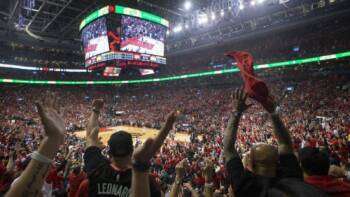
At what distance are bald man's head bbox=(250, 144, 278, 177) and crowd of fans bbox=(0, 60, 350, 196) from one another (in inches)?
107

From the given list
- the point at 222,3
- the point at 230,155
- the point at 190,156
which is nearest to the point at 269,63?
the point at 222,3

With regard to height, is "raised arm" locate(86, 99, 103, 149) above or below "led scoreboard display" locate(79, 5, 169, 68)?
below

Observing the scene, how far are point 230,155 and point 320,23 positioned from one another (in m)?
31.7

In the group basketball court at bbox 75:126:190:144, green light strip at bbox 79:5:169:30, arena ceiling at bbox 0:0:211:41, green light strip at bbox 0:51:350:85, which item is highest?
arena ceiling at bbox 0:0:211:41

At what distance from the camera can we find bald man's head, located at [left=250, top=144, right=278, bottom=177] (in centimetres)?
172

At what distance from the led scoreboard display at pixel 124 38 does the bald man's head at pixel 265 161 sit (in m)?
14.8

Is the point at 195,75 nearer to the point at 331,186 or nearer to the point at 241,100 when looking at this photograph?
the point at 241,100

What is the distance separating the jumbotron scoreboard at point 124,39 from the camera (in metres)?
15.8

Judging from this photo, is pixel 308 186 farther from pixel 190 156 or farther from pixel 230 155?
pixel 190 156

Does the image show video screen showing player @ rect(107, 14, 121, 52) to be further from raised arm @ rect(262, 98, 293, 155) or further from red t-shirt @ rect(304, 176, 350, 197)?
red t-shirt @ rect(304, 176, 350, 197)

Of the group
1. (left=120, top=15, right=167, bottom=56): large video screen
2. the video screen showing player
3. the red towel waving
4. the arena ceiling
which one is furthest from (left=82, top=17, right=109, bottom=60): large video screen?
the red towel waving

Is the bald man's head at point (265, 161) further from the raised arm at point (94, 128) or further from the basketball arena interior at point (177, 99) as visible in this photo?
the raised arm at point (94, 128)

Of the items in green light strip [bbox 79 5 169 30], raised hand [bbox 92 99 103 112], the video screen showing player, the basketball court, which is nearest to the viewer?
raised hand [bbox 92 99 103 112]

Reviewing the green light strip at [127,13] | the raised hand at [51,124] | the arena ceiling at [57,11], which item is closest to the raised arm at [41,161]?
the raised hand at [51,124]
